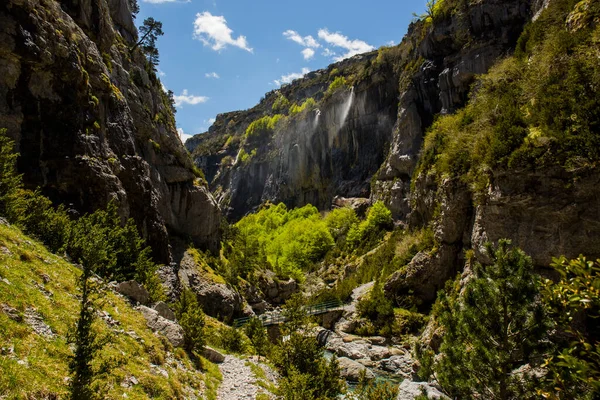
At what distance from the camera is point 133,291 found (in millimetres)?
18641

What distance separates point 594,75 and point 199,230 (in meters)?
42.3

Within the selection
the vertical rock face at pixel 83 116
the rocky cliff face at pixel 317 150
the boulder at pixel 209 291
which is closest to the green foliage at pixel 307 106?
the rocky cliff face at pixel 317 150

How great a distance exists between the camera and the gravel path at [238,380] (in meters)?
15.8

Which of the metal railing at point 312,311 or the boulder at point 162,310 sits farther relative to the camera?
the metal railing at point 312,311

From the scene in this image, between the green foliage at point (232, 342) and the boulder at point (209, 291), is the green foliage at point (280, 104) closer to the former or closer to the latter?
the boulder at point (209, 291)

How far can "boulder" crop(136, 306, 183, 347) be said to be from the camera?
17.0m

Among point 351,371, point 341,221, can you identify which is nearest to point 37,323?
point 351,371

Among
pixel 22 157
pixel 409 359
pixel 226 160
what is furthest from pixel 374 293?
pixel 226 160

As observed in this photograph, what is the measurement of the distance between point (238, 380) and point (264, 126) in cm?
11385

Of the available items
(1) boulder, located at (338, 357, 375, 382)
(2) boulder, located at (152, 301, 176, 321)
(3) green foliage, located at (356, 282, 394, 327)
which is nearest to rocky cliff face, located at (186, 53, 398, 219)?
(3) green foliage, located at (356, 282, 394, 327)

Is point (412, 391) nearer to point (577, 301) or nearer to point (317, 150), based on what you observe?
point (577, 301)

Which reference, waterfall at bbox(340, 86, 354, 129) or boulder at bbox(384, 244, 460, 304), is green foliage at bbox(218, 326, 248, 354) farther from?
waterfall at bbox(340, 86, 354, 129)

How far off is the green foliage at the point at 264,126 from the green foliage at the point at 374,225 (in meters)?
66.5

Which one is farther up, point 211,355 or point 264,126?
point 264,126
